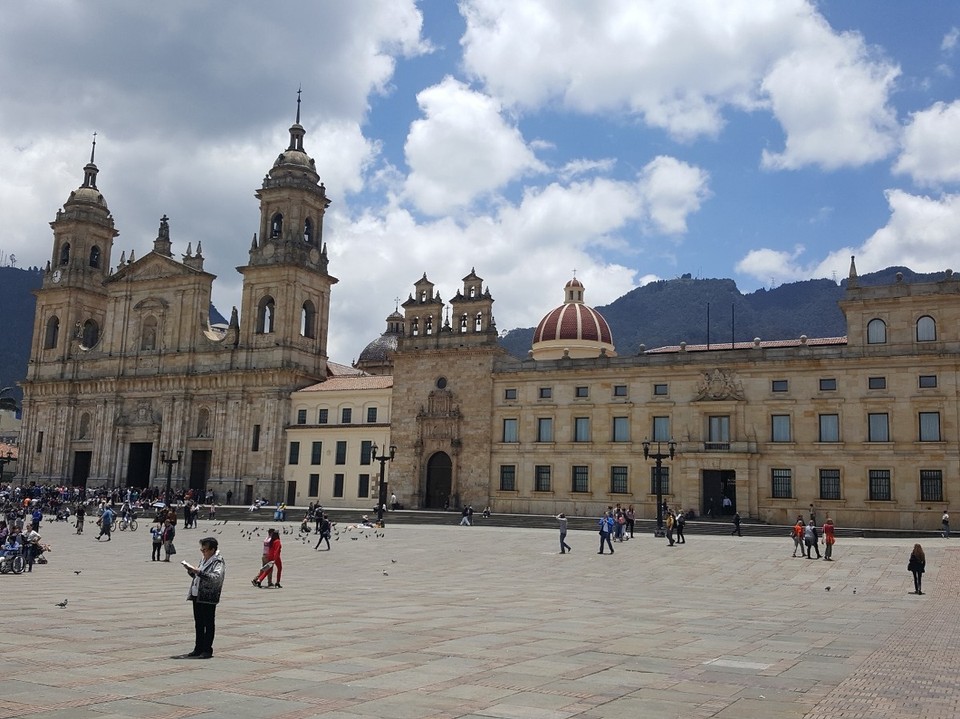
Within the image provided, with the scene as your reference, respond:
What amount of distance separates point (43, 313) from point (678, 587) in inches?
2806

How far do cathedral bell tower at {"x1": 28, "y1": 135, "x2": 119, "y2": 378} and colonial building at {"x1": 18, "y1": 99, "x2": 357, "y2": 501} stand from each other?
17 cm

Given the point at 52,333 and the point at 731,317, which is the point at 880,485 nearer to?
the point at 52,333

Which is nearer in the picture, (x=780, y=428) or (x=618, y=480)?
(x=780, y=428)

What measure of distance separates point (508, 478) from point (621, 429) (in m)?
7.80

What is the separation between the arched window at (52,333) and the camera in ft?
256

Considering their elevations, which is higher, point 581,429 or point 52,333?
point 52,333

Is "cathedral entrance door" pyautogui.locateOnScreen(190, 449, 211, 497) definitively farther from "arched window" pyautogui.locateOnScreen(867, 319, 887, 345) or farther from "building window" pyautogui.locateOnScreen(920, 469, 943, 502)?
"building window" pyautogui.locateOnScreen(920, 469, 943, 502)

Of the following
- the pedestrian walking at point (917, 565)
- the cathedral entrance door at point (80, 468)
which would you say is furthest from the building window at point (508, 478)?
the cathedral entrance door at point (80, 468)

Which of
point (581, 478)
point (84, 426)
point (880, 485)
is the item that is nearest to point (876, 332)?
point (880, 485)

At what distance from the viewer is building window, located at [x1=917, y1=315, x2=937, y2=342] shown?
150 feet

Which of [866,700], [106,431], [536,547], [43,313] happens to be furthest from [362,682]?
[43,313]

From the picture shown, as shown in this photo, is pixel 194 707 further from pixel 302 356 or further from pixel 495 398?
pixel 302 356

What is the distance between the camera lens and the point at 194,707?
8.50 meters

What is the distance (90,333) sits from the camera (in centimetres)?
7969
